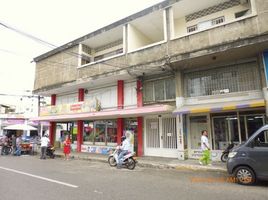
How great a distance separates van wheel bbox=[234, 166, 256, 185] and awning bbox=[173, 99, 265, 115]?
12.7ft

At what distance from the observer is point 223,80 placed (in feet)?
41.7

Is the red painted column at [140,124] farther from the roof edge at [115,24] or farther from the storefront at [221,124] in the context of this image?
the roof edge at [115,24]

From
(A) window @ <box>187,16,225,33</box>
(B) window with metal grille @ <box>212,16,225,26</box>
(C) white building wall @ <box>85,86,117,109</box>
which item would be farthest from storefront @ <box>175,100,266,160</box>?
(C) white building wall @ <box>85,86,117,109</box>

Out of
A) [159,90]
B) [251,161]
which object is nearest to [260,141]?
[251,161]

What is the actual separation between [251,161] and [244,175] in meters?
0.57

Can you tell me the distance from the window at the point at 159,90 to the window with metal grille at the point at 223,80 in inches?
40.0

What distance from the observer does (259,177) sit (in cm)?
723

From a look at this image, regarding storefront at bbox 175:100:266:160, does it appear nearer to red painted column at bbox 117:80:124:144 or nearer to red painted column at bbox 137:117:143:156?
red painted column at bbox 137:117:143:156

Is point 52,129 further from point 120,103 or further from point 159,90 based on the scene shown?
point 159,90

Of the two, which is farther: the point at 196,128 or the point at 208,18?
the point at 208,18

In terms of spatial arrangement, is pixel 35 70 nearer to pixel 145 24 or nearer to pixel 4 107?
pixel 145 24

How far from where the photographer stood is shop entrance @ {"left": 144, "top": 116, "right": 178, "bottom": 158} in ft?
46.5

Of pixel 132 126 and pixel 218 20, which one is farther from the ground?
pixel 218 20

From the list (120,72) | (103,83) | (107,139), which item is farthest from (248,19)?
(107,139)
